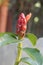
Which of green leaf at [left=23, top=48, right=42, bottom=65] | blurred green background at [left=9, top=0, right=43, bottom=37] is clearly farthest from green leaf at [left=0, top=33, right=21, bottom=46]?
blurred green background at [left=9, top=0, right=43, bottom=37]

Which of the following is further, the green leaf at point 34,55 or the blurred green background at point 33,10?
the blurred green background at point 33,10

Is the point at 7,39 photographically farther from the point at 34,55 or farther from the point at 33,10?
the point at 33,10

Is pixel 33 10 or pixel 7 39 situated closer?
pixel 7 39

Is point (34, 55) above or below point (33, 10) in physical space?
below

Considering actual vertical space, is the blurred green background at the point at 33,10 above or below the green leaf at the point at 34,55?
above

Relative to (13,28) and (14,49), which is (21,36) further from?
(13,28)

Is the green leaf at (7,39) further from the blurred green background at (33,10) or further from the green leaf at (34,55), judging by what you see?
the blurred green background at (33,10)

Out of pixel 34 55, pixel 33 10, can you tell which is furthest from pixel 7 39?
pixel 33 10

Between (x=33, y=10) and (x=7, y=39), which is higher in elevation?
(x=33, y=10)

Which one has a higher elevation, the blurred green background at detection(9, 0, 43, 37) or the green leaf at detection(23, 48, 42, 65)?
the blurred green background at detection(9, 0, 43, 37)

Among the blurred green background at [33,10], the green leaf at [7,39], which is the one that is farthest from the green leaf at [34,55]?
the blurred green background at [33,10]

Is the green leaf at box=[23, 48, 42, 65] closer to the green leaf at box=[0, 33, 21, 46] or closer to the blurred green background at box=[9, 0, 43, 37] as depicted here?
the green leaf at box=[0, 33, 21, 46]

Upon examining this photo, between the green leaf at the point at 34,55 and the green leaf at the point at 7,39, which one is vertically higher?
the green leaf at the point at 7,39

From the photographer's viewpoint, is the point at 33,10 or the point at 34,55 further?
the point at 33,10
